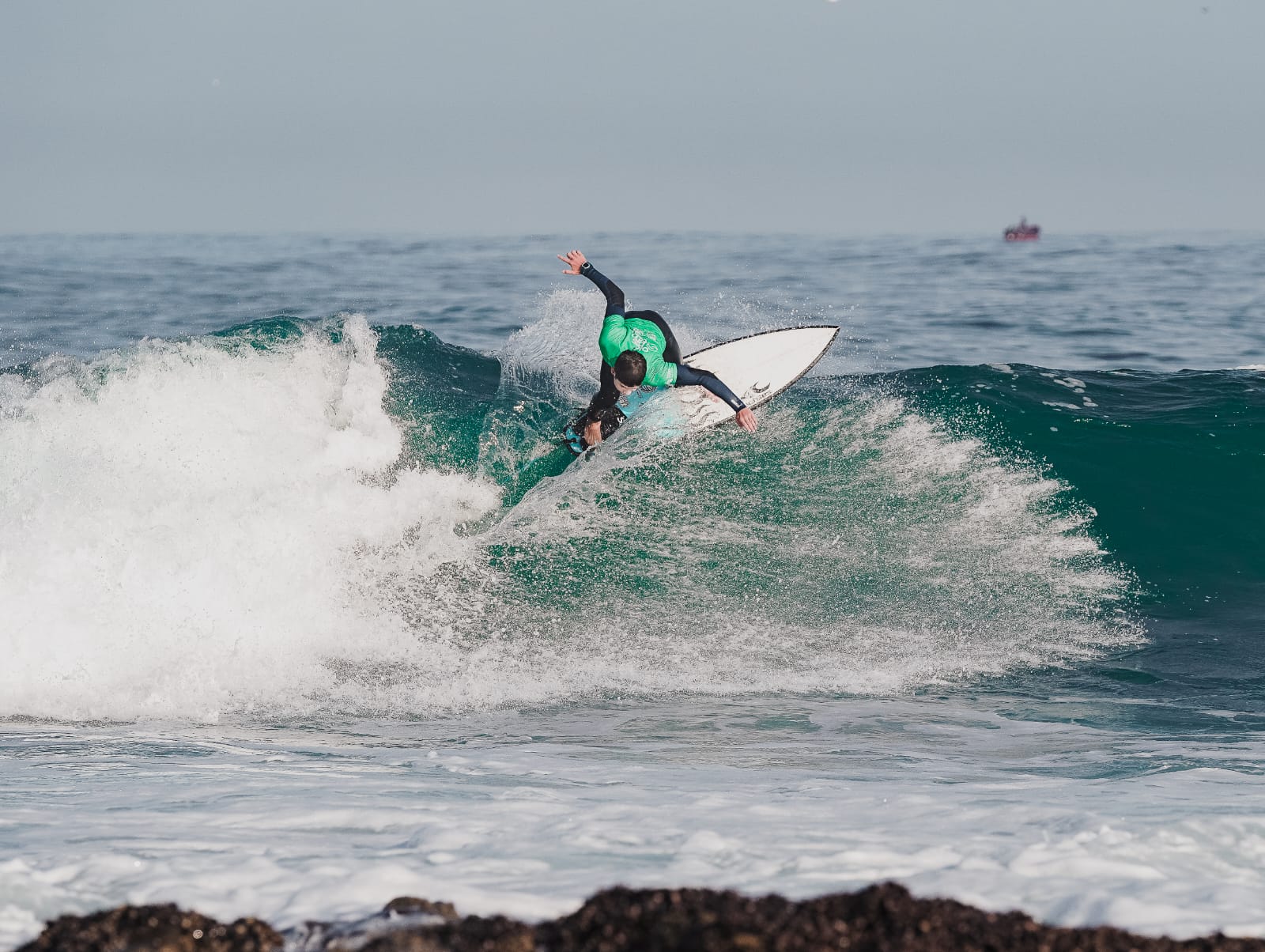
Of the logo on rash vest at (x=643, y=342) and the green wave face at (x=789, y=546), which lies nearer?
the green wave face at (x=789, y=546)

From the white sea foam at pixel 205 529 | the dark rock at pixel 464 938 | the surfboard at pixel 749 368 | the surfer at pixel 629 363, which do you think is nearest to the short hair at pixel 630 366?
the surfer at pixel 629 363

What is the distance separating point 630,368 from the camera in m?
9.48

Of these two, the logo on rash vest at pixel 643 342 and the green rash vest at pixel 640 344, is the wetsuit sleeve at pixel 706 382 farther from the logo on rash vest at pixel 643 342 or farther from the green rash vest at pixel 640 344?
the logo on rash vest at pixel 643 342

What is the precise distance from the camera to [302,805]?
457 centimetres

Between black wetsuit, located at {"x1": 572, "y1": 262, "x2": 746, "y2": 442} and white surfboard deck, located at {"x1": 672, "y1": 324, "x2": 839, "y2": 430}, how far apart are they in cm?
111

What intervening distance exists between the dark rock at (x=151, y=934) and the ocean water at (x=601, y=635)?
0.18 m

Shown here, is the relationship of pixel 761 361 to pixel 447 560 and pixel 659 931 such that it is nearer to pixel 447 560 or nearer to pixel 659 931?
pixel 447 560

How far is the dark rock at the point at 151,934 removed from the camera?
3.16 metres

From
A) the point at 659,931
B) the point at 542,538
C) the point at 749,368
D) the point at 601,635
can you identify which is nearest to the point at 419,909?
the point at 659,931

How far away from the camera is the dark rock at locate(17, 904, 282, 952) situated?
3164 mm

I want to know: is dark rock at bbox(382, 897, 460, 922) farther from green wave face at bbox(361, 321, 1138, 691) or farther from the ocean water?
green wave face at bbox(361, 321, 1138, 691)

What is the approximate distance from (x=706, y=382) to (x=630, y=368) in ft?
2.51

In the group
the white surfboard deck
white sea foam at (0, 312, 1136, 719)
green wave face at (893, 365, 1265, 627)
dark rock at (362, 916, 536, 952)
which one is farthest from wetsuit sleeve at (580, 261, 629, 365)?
dark rock at (362, 916, 536, 952)

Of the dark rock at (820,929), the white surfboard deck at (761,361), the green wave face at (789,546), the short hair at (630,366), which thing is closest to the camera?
the dark rock at (820,929)
